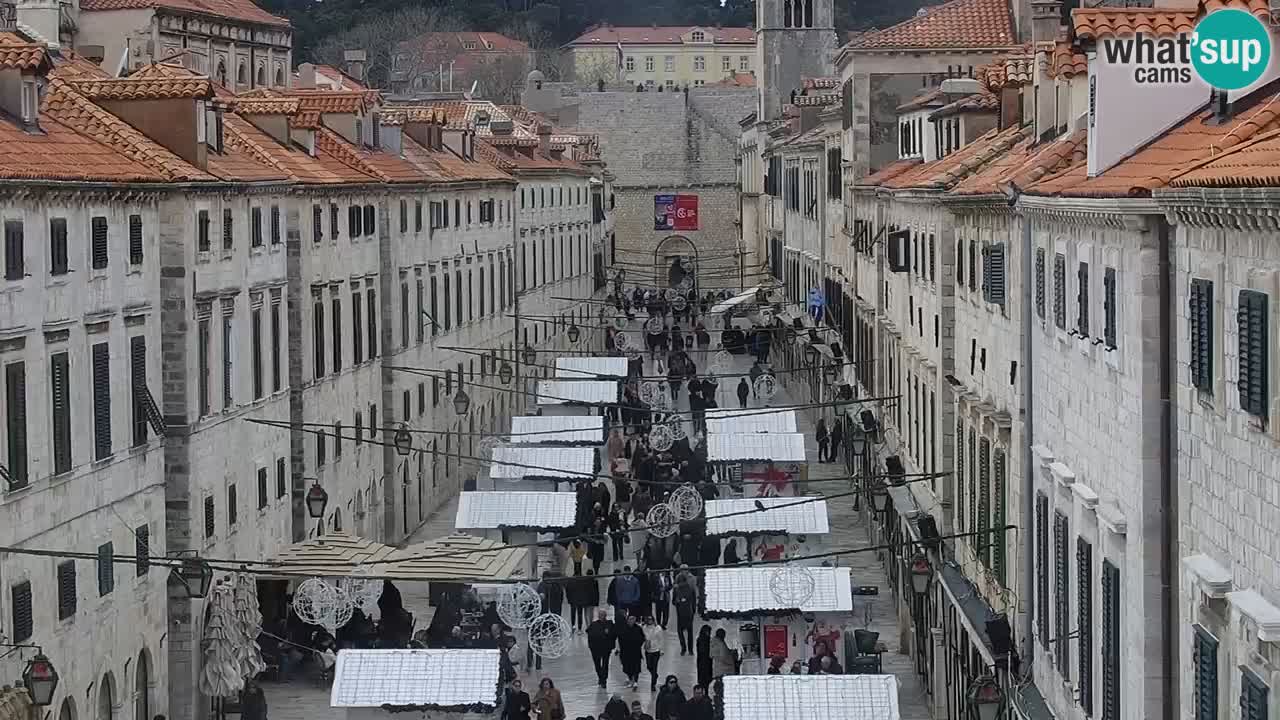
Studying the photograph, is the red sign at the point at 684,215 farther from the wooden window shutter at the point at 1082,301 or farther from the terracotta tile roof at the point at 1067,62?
the wooden window shutter at the point at 1082,301

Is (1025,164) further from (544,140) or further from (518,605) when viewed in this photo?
(544,140)

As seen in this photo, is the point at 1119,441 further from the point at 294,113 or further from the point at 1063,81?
the point at 294,113

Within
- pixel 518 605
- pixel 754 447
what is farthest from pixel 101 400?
pixel 754 447

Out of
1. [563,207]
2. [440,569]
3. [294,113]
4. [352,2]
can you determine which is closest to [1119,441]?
[440,569]

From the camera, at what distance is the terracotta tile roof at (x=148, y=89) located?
1257 inches

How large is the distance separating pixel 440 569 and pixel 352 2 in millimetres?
130776

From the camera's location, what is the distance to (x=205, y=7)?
294 feet

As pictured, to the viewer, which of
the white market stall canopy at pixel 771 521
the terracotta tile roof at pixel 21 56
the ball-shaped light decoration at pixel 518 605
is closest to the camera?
the terracotta tile roof at pixel 21 56

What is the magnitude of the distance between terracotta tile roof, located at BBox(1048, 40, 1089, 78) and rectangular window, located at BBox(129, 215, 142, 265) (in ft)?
38.0

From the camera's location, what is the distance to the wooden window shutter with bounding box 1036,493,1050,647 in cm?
2144

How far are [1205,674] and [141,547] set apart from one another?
1789 cm

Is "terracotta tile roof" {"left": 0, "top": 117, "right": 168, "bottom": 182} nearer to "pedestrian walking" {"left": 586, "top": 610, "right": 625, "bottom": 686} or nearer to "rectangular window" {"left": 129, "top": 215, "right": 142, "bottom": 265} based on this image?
"rectangular window" {"left": 129, "top": 215, "right": 142, "bottom": 265}

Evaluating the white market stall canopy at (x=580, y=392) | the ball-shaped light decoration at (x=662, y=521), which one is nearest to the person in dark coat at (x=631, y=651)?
the ball-shaped light decoration at (x=662, y=521)

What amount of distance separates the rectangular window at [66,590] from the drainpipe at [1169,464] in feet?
45.3
